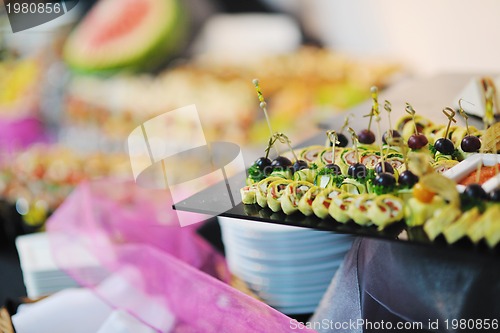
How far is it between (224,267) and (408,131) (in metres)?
0.62

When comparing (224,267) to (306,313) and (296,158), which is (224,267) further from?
(296,158)

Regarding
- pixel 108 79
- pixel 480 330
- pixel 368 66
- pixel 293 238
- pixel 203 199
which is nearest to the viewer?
pixel 480 330

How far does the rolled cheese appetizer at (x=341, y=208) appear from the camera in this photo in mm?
1041

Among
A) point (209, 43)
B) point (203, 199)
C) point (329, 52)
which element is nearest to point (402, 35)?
point (329, 52)

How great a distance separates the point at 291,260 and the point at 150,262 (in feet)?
1.14

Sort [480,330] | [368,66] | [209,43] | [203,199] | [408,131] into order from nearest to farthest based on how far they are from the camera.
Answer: [480,330] < [203,199] < [408,131] < [368,66] < [209,43]

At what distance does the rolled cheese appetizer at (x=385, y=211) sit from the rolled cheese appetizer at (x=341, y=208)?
0.05 m

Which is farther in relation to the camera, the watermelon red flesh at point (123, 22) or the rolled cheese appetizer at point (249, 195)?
the watermelon red flesh at point (123, 22)

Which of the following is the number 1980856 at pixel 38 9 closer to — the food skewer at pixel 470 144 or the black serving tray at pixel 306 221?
the black serving tray at pixel 306 221

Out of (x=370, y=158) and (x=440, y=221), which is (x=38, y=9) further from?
(x=440, y=221)

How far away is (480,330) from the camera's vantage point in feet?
3.35

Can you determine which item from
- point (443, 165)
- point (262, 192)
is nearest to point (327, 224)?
point (262, 192)

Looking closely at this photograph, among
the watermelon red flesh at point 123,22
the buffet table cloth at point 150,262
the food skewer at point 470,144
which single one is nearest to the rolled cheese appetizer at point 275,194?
the buffet table cloth at point 150,262

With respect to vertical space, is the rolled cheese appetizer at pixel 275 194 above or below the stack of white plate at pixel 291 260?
above
